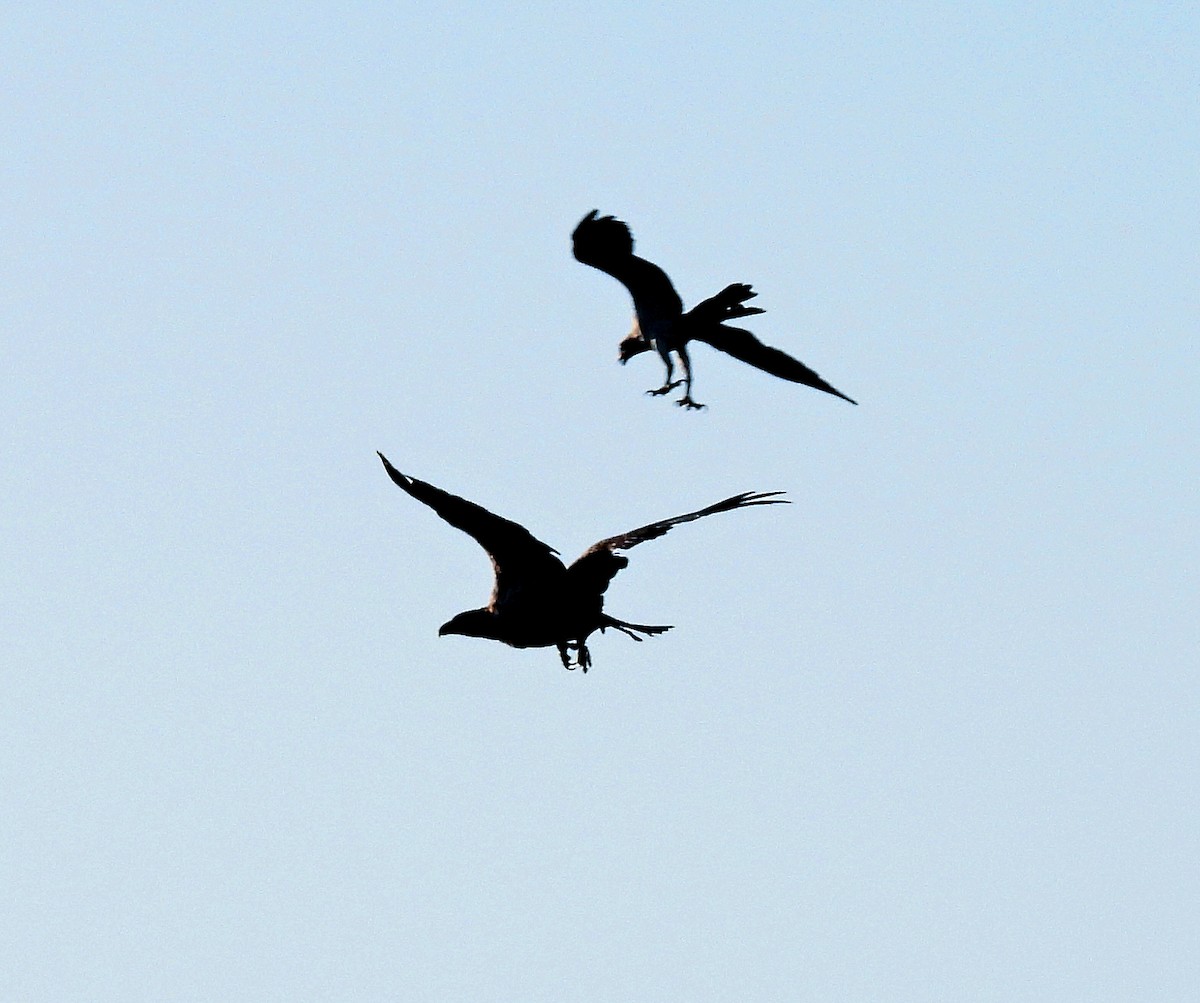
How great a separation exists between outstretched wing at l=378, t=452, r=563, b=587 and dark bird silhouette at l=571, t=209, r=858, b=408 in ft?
18.9

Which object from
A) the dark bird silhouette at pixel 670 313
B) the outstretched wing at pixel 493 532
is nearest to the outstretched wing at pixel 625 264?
the dark bird silhouette at pixel 670 313

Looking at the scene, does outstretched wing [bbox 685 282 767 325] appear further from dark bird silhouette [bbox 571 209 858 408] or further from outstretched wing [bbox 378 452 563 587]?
outstretched wing [bbox 378 452 563 587]

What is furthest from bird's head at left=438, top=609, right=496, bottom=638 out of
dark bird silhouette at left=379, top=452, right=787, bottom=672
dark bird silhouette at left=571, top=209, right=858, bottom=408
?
dark bird silhouette at left=571, top=209, right=858, bottom=408

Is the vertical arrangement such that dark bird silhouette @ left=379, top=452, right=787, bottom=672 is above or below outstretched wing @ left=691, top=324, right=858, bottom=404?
below

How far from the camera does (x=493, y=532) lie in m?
20.3

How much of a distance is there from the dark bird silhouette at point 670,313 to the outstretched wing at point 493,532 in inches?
227

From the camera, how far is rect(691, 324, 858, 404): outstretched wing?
26.6 metres

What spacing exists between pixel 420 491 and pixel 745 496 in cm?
261

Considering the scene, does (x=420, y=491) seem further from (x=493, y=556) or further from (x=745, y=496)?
(x=745, y=496)

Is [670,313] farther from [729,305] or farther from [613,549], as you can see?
[613,549]

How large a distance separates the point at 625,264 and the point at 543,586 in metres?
6.84

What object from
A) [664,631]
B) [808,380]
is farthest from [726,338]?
[664,631]

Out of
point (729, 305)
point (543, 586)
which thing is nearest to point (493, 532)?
point (543, 586)

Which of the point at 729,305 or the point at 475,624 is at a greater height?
the point at 729,305
